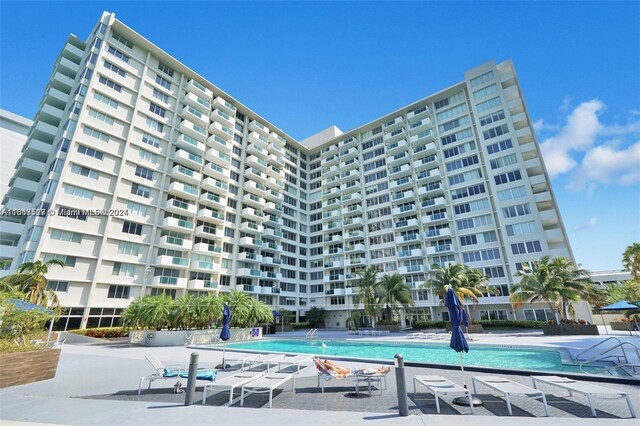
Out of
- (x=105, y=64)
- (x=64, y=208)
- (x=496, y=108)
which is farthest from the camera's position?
(x=496, y=108)

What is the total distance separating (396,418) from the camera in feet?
20.4

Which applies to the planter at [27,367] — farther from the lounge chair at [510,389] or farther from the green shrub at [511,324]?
the green shrub at [511,324]

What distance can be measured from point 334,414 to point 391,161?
54.4m

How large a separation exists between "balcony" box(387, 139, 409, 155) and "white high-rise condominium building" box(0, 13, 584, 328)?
0.29 m

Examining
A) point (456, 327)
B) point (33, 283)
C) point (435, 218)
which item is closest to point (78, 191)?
point (33, 283)

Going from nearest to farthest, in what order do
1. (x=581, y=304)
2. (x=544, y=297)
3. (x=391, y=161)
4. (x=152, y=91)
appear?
(x=544, y=297) < (x=581, y=304) < (x=152, y=91) < (x=391, y=161)

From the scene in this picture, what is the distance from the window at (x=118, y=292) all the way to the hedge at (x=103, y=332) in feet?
16.1

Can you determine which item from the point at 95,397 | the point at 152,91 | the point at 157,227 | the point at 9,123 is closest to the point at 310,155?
the point at 152,91

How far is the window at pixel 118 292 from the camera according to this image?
3378cm

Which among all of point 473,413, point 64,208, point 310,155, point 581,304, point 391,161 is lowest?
point 473,413

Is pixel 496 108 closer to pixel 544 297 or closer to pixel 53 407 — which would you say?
pixel 544 297

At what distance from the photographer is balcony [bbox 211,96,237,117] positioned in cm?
5044

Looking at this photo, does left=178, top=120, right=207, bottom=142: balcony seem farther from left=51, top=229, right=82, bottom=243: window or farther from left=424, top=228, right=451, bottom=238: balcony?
left=424, top=228, right=451, bottom=238: balcony

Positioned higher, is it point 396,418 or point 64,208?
point 64,208
